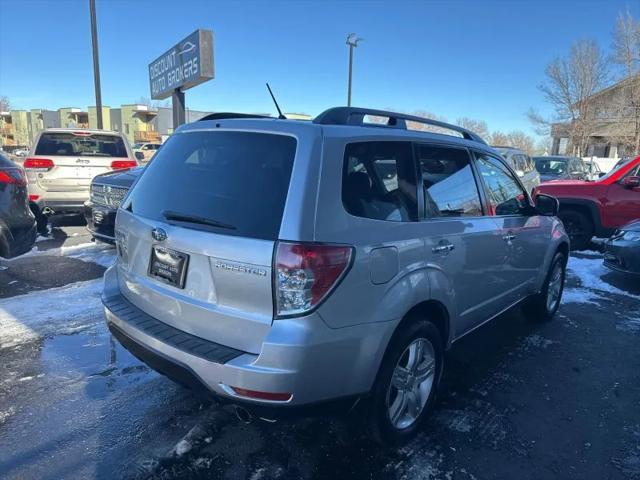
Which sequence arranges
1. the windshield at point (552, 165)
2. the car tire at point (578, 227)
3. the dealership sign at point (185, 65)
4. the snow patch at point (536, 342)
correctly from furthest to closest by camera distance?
the windshield at point (552, 165) < the dealership sign at point (185, 65) < the car tire at point (578, 227) < the snow patch at point (536, 342)

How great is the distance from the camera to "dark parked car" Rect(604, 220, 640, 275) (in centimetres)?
596

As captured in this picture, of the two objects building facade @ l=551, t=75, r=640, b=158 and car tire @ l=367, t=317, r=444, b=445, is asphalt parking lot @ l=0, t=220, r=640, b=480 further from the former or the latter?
building facade @ l=551, t=75, r=640, b=158

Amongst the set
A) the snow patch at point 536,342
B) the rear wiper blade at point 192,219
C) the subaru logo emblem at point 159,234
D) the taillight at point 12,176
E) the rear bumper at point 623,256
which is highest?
the taillight at point 12,176

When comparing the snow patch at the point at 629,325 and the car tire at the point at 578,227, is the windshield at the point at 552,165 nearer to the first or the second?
the car tire at the point at 578,227

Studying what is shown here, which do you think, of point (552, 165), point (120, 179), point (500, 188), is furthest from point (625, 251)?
point (552, 165)

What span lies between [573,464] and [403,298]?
1.40 m

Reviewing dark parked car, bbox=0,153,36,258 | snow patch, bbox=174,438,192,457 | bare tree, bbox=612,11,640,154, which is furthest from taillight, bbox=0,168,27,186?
bare tree, bbox=612,11,640,154

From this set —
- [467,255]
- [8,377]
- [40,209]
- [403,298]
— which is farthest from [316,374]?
[40,209]

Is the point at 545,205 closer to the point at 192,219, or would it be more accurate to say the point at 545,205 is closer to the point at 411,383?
the point at 411,383

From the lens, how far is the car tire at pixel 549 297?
4.73 meters

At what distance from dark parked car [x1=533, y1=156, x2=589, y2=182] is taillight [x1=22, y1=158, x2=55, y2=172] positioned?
13.8 metres

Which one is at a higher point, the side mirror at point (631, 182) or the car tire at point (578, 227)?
the side mirror at point (631, 182)

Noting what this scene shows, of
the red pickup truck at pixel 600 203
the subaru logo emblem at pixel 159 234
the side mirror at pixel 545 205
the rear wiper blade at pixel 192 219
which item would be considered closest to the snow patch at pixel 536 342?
the side mirror at pixel 545 205

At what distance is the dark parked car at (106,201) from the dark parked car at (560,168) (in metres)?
13.2
